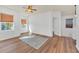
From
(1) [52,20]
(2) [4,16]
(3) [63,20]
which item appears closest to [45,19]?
(1) [52,20]

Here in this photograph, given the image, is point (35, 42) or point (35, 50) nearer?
point (35, 50)

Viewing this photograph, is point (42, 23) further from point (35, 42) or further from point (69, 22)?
point (35, 42)

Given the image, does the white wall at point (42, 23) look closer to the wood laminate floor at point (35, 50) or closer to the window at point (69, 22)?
the window at point (69, 22)

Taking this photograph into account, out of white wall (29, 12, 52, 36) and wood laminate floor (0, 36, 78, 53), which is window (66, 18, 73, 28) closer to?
wood laminate floor (0, 36, 78, 53)

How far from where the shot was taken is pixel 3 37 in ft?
15.8

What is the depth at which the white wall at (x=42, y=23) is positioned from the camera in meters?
7.31

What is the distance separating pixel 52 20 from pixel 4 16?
357 centimetres

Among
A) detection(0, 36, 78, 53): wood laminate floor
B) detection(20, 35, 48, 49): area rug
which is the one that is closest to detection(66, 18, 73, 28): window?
detection(0, 36, 78, 53): wood laminate floor

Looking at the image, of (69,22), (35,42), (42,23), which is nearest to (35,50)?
(35,42)

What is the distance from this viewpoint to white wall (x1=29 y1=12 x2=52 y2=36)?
7.31 meters

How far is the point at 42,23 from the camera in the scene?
314 inches

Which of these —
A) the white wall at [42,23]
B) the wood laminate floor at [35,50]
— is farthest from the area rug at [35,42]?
the white wall at [42,23]

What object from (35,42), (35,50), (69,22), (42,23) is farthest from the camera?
(42,23)
